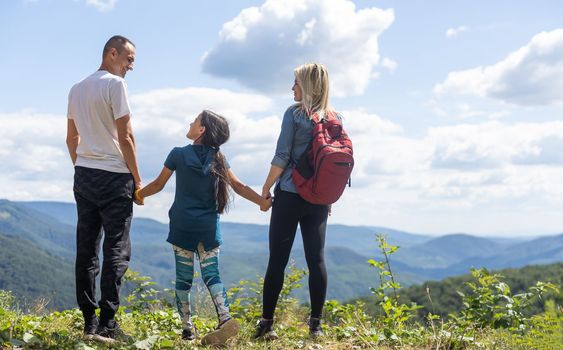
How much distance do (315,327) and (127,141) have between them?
109 inches

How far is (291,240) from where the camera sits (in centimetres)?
Answer: 568

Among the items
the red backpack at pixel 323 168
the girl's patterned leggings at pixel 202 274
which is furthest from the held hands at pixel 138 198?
the red backpack at pixel 323 168

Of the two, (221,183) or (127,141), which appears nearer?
(127,141)

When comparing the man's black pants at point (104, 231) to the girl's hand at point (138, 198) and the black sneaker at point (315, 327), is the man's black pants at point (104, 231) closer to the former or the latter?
the girl's hand at point (138, 198)

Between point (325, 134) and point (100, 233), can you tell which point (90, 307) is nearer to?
point (100, 233)

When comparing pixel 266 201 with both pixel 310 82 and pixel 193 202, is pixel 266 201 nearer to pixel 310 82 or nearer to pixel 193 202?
pixel 193 202

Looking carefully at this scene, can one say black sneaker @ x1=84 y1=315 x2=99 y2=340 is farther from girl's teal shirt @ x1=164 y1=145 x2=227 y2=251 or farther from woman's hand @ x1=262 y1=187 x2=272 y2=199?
woman's hand @ x1=262 y1=187 x2=272 y2=199

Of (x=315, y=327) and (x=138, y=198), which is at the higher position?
(x=138, y=198)

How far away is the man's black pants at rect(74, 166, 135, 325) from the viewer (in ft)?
17.5

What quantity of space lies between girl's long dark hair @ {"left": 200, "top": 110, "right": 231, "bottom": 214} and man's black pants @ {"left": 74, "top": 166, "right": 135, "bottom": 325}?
870mm

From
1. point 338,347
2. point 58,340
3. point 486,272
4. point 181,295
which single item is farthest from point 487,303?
point 58,340

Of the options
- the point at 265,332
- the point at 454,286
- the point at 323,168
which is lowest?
the point at 454,286

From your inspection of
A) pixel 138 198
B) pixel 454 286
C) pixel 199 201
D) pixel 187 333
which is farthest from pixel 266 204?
pixel 454 286

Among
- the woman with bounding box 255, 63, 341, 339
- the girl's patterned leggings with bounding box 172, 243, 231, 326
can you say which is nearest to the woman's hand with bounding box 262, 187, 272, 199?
the woman with bounding box 255, 63, 341, 339
